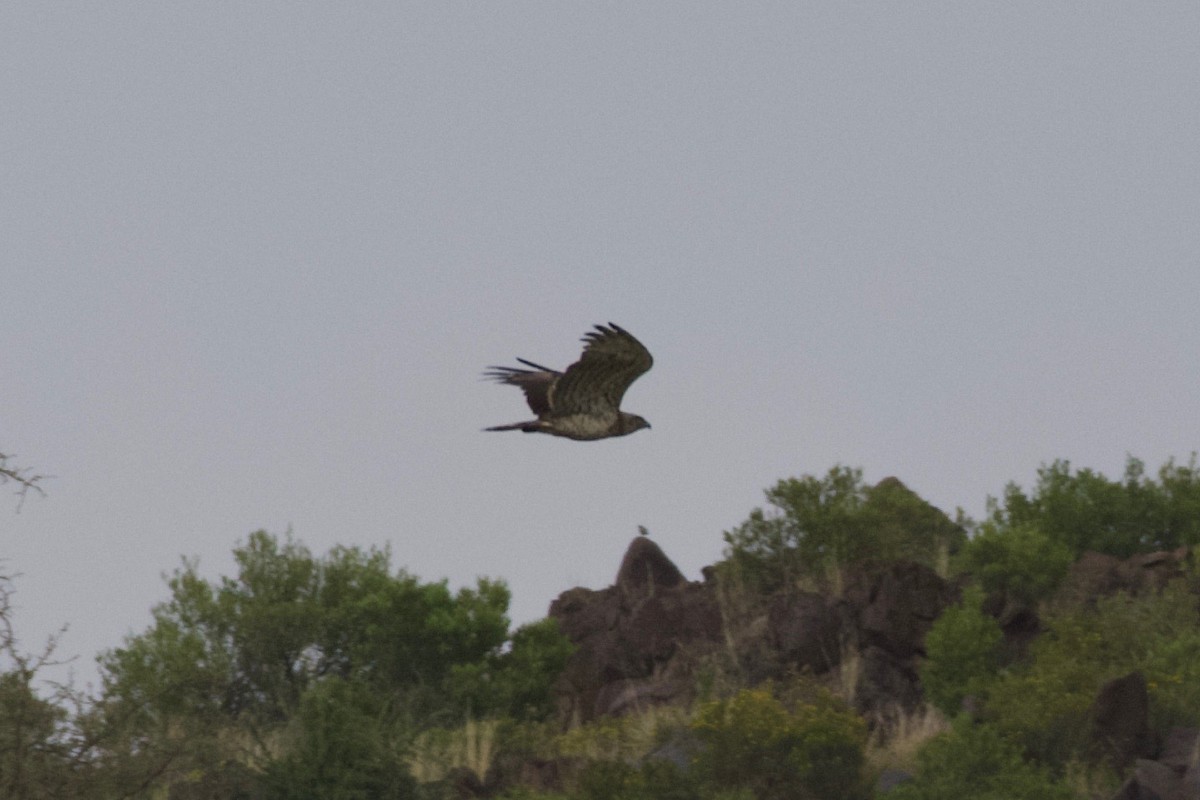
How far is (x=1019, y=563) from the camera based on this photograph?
1104 inches

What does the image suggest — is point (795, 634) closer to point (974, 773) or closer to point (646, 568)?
point (974, 773)

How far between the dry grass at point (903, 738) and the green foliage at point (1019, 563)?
158 inches

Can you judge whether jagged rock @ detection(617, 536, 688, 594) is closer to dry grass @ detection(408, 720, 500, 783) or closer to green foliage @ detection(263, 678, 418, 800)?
dry grass @ detection(408, 720, 500, 783)

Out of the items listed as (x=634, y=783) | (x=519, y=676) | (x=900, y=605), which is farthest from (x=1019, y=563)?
(x=634, y=783)

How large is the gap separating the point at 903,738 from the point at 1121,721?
2.98 metres

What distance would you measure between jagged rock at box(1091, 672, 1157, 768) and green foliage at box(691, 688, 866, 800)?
281cm

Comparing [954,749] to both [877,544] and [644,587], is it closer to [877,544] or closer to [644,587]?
[877,544]

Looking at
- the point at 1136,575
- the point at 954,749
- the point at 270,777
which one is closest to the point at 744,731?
the point at 954,749

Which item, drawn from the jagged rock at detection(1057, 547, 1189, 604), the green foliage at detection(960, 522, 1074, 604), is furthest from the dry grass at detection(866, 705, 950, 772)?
the jagged rock at detection(1057, 547, 1189, 604)

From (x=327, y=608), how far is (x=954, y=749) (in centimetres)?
1556

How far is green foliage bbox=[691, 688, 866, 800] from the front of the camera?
19.5 m

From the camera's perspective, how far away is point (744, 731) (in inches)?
776

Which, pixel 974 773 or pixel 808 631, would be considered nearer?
pixel 974 773

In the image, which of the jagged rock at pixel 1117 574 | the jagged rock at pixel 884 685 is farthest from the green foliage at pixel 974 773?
the jagged rock at pixel 1117 574
